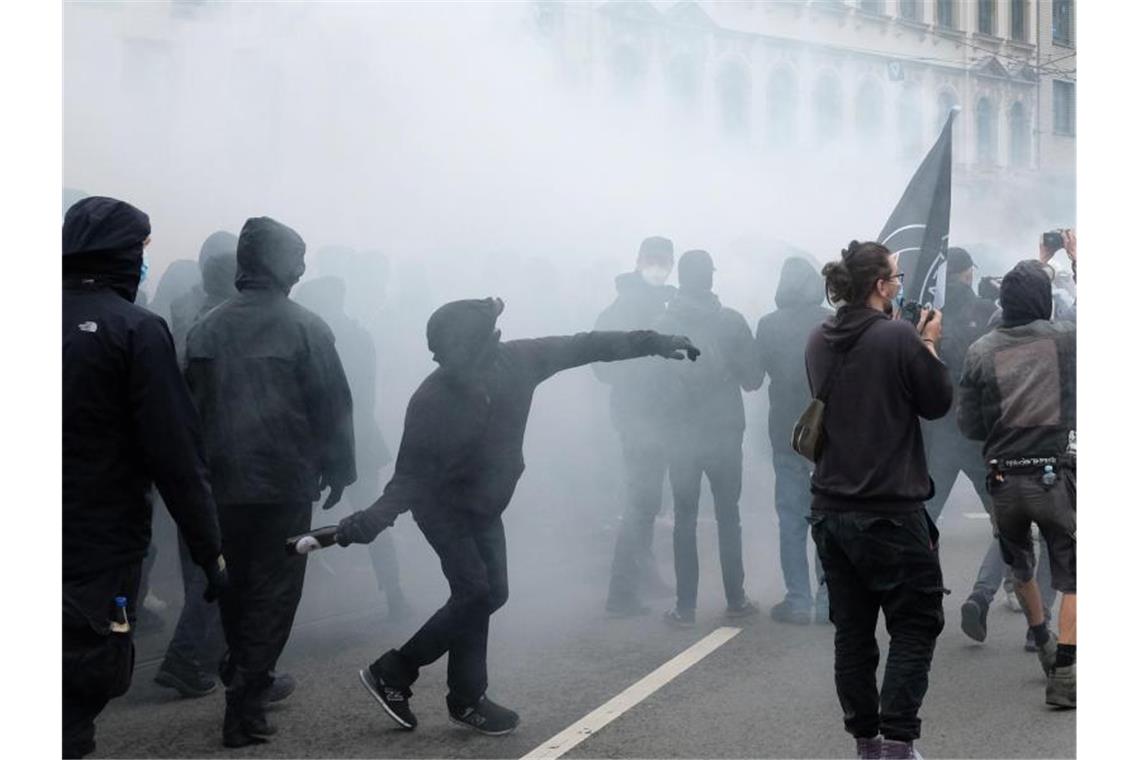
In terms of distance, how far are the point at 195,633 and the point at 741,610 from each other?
2375 mm

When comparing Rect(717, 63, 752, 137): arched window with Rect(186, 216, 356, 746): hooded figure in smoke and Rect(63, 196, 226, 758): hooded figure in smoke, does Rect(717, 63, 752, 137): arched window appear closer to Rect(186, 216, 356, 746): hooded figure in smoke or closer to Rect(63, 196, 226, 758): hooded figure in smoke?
Rect(186, 216, 356, 746): hooded figure in smoke

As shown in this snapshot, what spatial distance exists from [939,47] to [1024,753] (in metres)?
13.2

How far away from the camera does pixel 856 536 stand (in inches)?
165

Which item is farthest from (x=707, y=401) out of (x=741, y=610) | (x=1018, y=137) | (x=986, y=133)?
(x=986, y=133)

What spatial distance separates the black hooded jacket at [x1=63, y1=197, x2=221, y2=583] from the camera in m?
3.57

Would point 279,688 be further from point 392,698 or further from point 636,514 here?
point 636,514

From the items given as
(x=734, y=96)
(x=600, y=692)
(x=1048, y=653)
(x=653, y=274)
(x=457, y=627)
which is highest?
(x=734, y=96)

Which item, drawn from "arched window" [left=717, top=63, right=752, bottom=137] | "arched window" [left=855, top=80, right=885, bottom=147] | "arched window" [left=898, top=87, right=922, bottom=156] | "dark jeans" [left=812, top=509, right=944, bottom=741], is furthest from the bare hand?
"arched window" [left=898, top=87, right=922, bottom=156]

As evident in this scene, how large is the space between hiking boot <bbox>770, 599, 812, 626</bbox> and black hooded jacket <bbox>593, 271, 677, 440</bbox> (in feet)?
3.14

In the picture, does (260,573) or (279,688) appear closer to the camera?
(260,573)

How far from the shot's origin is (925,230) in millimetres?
5512

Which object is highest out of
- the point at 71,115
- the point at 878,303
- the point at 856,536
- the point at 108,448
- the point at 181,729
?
the point at 71,115
